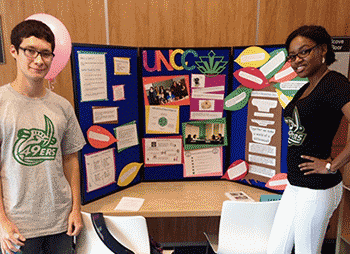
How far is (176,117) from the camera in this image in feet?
6.44

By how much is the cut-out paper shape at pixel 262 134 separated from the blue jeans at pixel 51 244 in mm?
1306

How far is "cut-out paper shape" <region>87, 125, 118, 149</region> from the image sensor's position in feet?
5.37

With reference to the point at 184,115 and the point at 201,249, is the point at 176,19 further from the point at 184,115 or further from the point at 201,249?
the point at 201,249

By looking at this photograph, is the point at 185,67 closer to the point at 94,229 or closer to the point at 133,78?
the point at 133,78

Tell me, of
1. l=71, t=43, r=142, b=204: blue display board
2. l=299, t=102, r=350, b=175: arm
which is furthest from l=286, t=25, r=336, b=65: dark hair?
l=71, t=43, r=142, b=204: blue display board

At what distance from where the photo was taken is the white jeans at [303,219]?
3.98ft

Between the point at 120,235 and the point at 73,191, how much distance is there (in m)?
0.31

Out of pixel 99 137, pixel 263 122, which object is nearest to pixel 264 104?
pixel 263 122

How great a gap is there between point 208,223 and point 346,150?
5.07ft

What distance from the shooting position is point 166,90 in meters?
1.92

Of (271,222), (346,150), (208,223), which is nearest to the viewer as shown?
(346,150)

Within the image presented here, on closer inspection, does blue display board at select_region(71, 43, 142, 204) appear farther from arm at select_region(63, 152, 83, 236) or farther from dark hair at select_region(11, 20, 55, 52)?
dark hair at select_region(11, 20, 55, 52)

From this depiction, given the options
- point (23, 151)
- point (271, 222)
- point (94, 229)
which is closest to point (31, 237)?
point (94, 229)

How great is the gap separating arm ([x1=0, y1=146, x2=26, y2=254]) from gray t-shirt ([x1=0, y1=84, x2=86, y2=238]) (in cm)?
3
